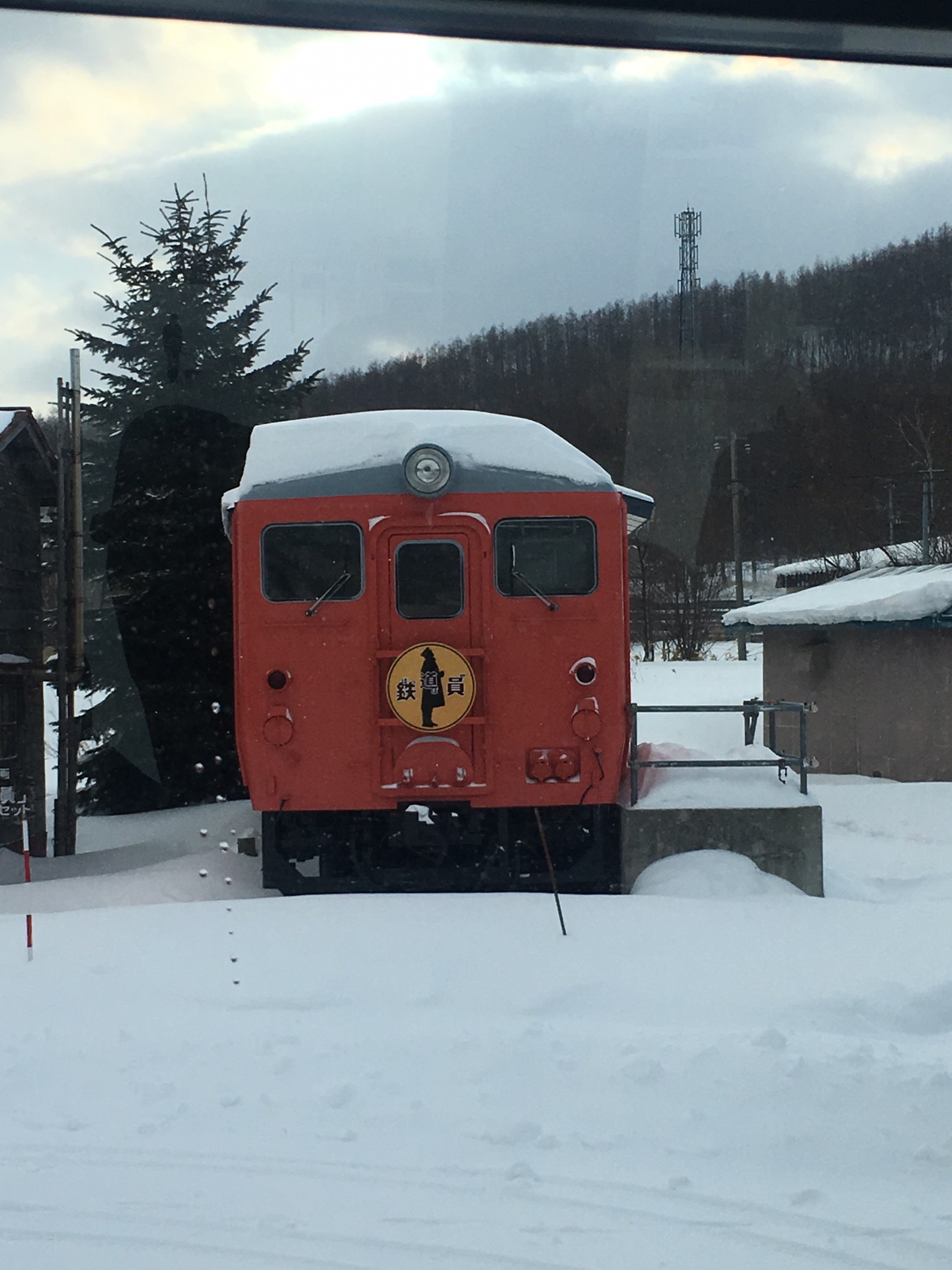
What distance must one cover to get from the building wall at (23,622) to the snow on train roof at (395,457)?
6.74 metres

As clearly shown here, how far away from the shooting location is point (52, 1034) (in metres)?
5.20

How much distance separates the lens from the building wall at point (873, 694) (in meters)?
16.1

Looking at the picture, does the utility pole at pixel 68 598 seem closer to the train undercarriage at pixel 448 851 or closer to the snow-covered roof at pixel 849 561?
the train undercarriage at pixel 448 851

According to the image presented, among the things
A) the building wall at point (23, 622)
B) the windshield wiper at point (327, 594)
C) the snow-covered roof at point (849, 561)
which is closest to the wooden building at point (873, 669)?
the snow-covered roof at point (849, 561)

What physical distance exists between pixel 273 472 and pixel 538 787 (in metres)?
2.73

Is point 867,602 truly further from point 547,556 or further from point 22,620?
point 22,620

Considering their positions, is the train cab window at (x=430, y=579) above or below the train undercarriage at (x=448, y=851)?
above

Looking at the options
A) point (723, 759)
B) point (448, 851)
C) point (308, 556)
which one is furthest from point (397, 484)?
point (723, 759)

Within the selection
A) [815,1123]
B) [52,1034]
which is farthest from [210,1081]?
[815,1123]

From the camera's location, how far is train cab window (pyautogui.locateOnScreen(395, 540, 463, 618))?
316 inches

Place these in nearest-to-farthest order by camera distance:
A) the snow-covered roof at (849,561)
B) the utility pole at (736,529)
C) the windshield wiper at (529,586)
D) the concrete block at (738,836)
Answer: the concrete block at (738,836) → the windshield wiper at (529,586) → the utility pole at (736,529) → the snow-covered roof at (849,561)

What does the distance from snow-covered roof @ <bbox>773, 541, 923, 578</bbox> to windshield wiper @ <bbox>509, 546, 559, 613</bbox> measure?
791 inches

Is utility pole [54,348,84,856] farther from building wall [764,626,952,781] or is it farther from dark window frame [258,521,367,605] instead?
building wall [764,626,952,781]

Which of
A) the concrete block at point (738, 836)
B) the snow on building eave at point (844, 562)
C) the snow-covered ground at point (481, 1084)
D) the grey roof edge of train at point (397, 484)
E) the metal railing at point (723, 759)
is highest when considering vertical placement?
the snow on building eave at point (844, 562)
